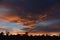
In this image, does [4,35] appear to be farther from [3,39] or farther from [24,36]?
[24,36]

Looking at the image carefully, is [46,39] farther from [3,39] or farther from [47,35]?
[3,39]

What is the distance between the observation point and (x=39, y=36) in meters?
42.9

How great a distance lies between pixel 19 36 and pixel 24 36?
47.0 inches

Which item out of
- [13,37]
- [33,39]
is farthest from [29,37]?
[13,37]

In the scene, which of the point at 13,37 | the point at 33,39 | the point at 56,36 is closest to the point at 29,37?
the point at 33,39

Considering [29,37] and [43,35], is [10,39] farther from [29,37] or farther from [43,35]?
[43,35]

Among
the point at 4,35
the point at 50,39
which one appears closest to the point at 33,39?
the point at 50,39

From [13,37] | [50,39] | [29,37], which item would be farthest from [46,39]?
[13,37]

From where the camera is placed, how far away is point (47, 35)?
42.8 metres

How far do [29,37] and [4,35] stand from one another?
19.3 ft

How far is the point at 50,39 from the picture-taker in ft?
140

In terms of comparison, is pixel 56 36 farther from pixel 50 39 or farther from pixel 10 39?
pixel 10 39

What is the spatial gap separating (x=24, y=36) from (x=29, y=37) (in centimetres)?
134

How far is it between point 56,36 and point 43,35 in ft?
10.1
